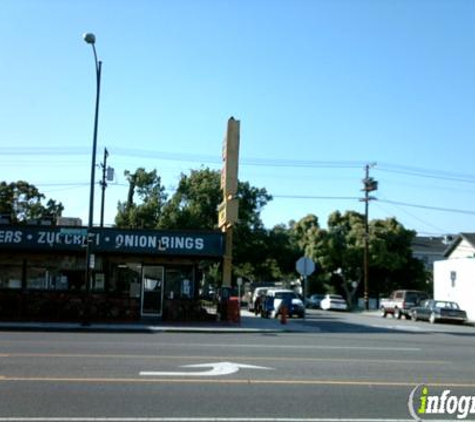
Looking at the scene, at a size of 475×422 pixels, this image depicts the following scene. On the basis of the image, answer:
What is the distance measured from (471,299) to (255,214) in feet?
92.9

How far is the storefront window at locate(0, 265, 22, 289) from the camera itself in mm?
28812

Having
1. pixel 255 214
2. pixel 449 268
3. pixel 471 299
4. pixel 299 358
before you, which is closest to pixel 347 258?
pixel 255 214

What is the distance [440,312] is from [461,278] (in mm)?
8798

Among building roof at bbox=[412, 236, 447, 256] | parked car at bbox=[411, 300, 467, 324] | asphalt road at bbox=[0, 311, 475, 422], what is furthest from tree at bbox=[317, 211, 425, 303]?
asphalt road at bbox=[0, 311, 475, 422]

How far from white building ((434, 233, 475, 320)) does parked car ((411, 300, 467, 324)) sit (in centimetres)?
533

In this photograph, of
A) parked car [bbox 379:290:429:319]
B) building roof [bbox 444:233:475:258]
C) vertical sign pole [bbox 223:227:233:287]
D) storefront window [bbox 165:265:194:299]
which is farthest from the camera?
building roof [bbox 444:233:475:258]

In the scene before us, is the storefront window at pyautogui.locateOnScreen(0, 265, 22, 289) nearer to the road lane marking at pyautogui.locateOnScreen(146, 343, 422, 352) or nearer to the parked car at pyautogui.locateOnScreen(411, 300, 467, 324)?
the road lane marking at pyautogui.locateOnScreen(146, 343, 422, 352)

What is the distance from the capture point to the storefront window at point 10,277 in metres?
28.8

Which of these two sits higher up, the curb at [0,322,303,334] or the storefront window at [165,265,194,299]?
the storefront window at [165,265,194,299]

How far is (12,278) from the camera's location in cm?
2884

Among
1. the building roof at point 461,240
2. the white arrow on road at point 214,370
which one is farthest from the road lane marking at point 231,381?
the building roof at point 461,240

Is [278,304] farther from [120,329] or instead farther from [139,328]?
[120,329]

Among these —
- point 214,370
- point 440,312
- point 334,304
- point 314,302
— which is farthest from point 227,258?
point 314,302

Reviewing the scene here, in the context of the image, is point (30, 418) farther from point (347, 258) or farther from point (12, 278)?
point (347, 258)
